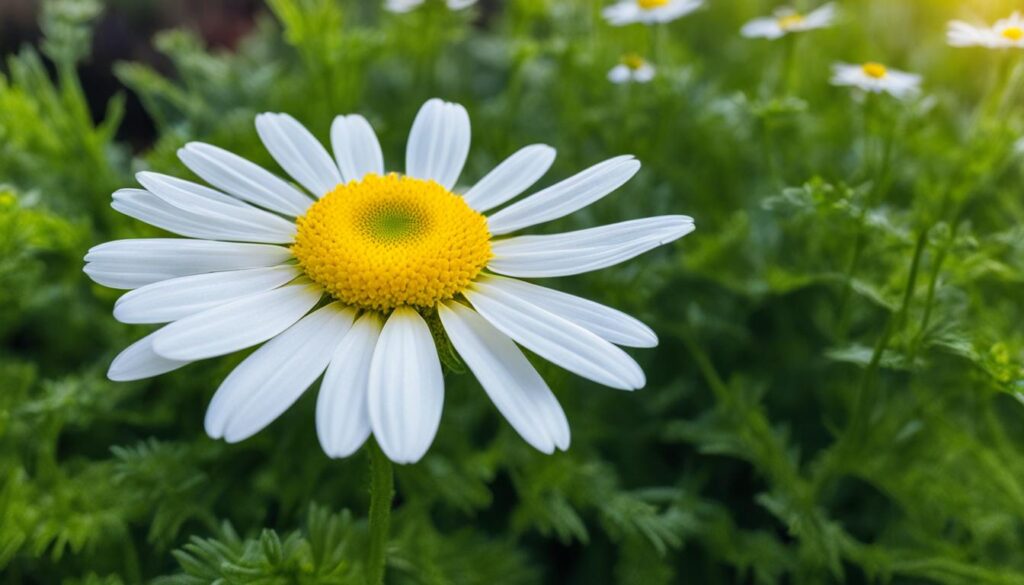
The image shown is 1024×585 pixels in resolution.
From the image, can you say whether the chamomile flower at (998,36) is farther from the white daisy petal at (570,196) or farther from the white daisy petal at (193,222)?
the white daisy petal at (193,222)

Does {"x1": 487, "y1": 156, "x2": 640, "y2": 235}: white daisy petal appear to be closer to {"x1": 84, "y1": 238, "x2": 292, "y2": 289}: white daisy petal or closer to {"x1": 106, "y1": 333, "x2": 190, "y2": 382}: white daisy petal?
{"x1": 84, "y1": 238, "x2": 292, "y2": 289}: white daisy petal

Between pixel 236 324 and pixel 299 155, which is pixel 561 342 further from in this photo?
pixel 299 155

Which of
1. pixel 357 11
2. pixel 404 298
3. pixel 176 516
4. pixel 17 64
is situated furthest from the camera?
pixel 357 11

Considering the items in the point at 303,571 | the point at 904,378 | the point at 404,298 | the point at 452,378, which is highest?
the point at 404,298

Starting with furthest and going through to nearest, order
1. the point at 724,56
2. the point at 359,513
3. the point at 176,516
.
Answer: the point at 724,56
the point at 359,513
the point at 176,516

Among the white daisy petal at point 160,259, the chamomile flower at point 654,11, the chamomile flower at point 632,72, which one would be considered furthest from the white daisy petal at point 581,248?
the chamomile flower at point 654,11

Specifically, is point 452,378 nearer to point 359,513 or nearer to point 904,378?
point 359,513

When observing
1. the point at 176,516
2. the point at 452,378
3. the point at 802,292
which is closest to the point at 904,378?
the point at 802,292
